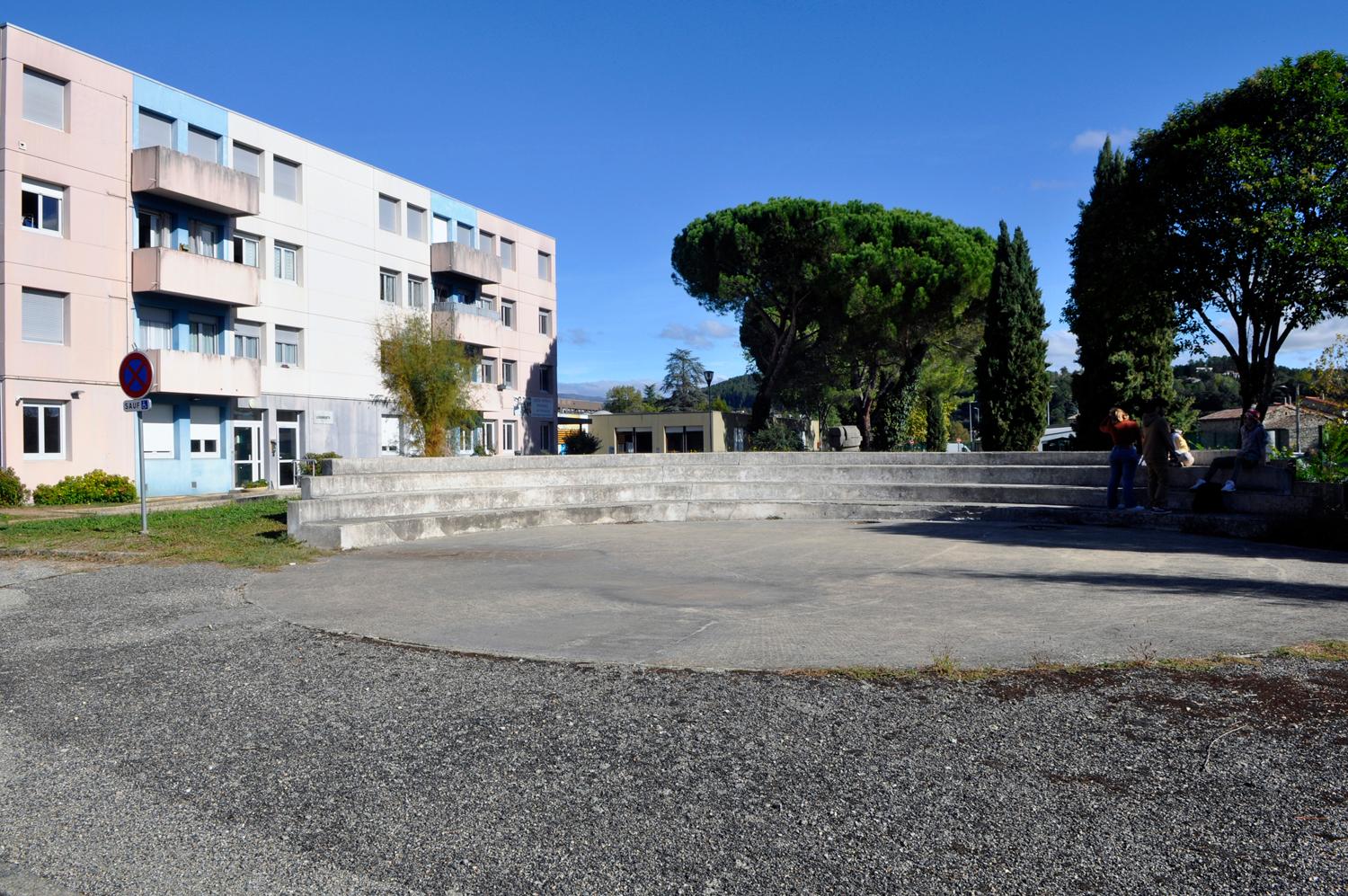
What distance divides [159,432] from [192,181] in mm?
7363

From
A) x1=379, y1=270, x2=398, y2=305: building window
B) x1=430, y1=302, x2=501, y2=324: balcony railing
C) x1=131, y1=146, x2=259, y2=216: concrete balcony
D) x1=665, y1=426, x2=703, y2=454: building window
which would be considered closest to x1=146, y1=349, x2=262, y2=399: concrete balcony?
x1=131, y1=146, x2=259, y2=216: concrete balcony

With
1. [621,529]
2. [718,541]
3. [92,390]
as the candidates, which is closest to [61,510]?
[92,390]

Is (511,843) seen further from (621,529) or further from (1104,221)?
(1104,221)

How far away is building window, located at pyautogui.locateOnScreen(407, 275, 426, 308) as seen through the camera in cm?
3781

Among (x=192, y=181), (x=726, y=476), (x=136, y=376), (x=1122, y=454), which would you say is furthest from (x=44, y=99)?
(x=1122, y=454)

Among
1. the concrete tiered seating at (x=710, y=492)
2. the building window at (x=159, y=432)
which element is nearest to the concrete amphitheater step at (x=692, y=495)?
the concrete tiered seating at (x=710, y=492)

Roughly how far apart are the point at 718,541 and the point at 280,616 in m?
6.43

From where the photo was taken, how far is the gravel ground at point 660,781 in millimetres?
2764

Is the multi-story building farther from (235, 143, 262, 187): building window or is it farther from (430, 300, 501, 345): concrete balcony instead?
(430, 300, 501, 345): concrete balcony

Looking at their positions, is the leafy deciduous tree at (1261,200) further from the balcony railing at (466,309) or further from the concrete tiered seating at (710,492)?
the balcony railing at (466,309)

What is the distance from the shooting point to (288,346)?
3167 centimetres

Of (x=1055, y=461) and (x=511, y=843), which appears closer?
(x=511, y=843)

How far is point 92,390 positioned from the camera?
24.8 m

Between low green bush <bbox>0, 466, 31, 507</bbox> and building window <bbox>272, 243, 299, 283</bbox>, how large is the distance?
11.6 metres
